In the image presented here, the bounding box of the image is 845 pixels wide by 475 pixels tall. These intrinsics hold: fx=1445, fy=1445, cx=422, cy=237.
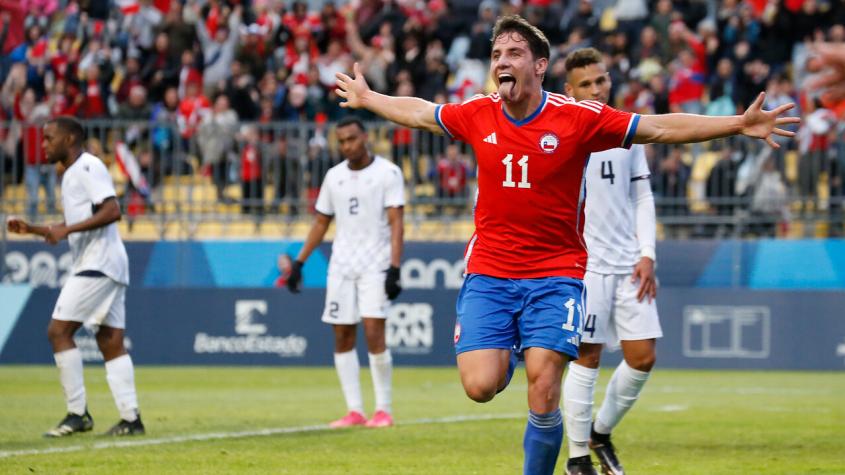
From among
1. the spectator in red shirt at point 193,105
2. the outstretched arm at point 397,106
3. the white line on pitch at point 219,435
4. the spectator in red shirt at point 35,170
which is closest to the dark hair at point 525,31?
the outstretched arm at point 397,106

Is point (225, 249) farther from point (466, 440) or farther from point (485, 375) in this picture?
point (485, 375)

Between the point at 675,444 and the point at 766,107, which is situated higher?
the point at 766,107

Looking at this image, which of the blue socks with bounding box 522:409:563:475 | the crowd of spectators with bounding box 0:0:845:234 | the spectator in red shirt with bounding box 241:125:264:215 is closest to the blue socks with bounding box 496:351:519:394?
the blue socks with bounding box 522:409:563:475

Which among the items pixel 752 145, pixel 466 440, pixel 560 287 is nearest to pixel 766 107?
pixel 752 145

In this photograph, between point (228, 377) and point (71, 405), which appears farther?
point (228, 377)

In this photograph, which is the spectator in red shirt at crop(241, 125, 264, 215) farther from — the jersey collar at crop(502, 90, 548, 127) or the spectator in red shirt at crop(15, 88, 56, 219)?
the jersey collar at crop(502, 90, 548, 127)

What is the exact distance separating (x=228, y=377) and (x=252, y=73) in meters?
7.87

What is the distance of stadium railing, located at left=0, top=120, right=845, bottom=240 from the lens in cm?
2117

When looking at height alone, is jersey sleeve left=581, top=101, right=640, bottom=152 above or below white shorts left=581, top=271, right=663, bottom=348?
above

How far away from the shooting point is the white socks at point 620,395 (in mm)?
9898

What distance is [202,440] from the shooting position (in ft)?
37.8

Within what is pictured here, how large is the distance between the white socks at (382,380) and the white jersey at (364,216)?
82cm

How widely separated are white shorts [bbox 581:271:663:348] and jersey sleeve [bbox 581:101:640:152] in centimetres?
211

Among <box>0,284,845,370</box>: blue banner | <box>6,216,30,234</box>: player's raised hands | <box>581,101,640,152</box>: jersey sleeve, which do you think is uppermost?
<box>581,101,640,152</box>: jersey sleeve
